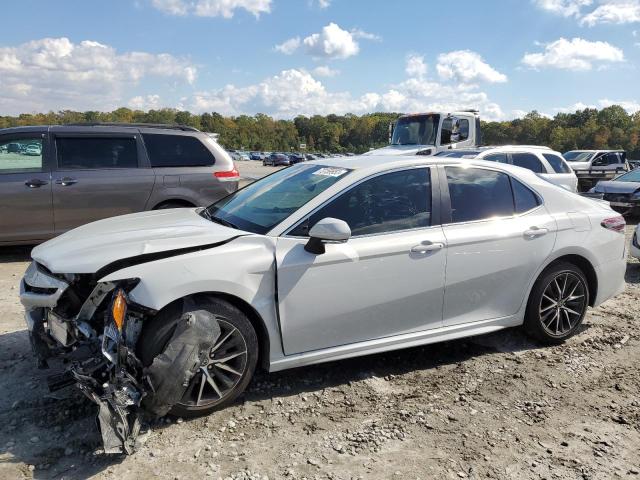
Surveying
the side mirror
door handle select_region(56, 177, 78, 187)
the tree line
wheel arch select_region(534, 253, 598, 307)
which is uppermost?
the tree line

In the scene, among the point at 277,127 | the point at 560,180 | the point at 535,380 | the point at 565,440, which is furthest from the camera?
the point at 277,127

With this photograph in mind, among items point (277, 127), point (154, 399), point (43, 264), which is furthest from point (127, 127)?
point (277, 127)

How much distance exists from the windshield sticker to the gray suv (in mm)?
3884

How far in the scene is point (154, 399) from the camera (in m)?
2.83

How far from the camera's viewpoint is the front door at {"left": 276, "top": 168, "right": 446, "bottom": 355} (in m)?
3.33

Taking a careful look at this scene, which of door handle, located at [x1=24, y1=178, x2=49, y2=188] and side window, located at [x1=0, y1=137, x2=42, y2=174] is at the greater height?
side window, located at [x1=0, y1=137, x2=42, y2=174]

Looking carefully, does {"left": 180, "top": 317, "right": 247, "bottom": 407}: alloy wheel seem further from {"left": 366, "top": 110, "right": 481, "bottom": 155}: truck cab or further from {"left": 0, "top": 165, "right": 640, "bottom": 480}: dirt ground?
{"left": 366, "top": 110, "right": 481, "bottom": 155}: truck cab

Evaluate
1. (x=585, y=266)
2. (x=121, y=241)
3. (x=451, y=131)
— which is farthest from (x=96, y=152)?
(x=451, y=131)

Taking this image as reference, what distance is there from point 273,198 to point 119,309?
1.49 meters

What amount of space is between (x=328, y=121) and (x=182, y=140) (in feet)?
514

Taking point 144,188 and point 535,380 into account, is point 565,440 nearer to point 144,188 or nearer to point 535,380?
point 535,380

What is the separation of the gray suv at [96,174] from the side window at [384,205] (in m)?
4.34

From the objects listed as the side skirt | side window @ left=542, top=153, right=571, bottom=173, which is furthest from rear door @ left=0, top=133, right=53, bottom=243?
side window @ left=542, top=153, right=571, bottom=173

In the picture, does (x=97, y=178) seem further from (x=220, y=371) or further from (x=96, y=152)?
(x=220, y=371)
